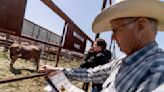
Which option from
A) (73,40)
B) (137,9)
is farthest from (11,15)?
(73,40)

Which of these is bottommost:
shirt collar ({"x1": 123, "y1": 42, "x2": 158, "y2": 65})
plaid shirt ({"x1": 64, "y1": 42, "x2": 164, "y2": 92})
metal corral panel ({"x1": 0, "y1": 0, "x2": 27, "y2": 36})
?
plaid shirt ({"x1": 64, "y1": 42, "x2": 164, "y2": 92})

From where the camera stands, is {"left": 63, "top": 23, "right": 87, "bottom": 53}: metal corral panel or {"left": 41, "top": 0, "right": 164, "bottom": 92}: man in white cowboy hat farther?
{"left": 63, "top": 23, "right": 87, "bottom": 53}: metal corral panel

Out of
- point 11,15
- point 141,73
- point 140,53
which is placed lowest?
point 141,73

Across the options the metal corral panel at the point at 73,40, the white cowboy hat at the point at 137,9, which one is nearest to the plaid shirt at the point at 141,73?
the white cowboy hat at the point at 137,9

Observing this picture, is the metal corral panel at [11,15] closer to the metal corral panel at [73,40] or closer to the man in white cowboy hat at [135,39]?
the man in white cowboy hat at [135,39]

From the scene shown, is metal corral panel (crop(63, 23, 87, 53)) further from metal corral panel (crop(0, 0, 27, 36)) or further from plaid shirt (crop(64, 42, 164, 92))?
plaid shirt (crop(64, 42, 164, 92))

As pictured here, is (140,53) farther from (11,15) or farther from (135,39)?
(11,15)

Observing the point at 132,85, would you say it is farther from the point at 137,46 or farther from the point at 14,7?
the point at 14,7

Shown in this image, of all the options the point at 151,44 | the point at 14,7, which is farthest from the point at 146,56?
the point at 14,7

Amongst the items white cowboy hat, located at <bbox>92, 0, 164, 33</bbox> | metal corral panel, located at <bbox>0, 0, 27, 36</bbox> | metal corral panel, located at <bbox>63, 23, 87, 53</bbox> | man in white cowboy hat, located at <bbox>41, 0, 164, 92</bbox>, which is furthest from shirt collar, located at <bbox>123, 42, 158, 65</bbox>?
metal corral panel, located at <bbox>63, 23, 87, 53</bbox>

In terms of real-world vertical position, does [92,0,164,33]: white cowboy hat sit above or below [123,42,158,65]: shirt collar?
above

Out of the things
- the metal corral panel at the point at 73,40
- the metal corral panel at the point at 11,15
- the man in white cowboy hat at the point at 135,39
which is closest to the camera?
the man in white cowboy hat at the point at 135,39

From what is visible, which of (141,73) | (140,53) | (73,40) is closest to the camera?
(141,73)

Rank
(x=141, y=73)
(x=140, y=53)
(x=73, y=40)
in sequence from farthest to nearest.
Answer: (x=73, y=40), (x=140, y=53), (x=141, y=73)
